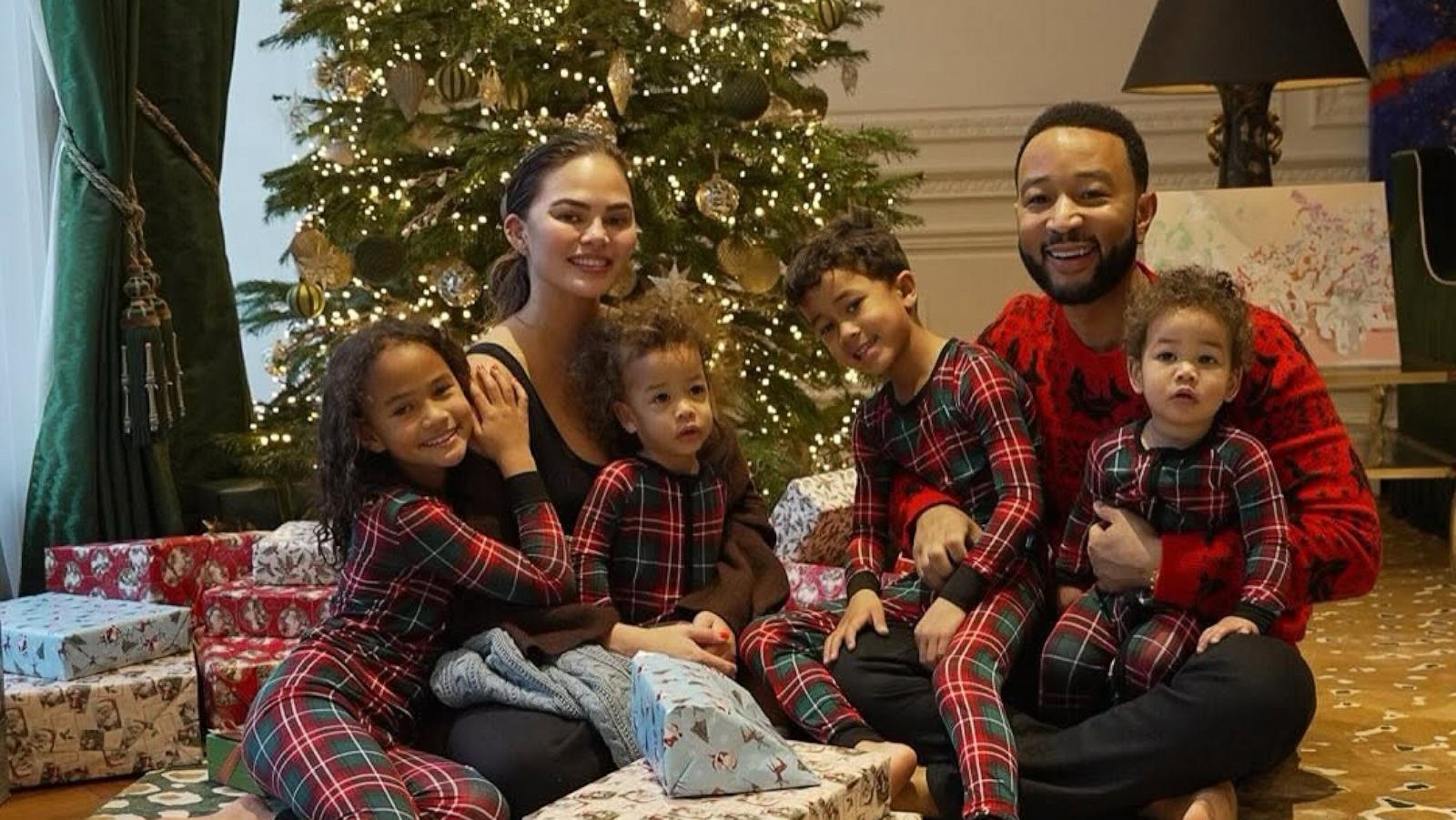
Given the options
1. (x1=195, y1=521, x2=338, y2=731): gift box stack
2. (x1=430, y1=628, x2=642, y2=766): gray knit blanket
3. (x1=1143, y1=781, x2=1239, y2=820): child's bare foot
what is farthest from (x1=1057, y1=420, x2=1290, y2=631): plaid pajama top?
(x1=195, y1=521, x2=338, y2=731): gift box stack

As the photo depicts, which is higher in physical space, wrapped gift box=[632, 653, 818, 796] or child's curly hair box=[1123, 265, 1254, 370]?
child's curly hair box=[1123, 265, 1254, 370]

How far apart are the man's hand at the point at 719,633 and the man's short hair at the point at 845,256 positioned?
485 millimetres

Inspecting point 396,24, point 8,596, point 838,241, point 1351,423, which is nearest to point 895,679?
point 838,241

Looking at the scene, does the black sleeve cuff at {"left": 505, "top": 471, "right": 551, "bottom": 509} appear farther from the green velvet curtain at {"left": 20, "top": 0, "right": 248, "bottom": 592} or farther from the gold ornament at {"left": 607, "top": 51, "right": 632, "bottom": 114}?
the green velvet curtain at {"left": 20, "top": 0, "right": 248, "bottom": 592}

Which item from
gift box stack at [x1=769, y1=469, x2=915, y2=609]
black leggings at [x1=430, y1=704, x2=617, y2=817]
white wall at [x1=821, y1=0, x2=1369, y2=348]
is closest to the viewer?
black leggings at [x1=430, y1=704, x2=617, y2=817]

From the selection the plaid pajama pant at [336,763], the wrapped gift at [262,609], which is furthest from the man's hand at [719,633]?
the wrapped gift at [262,609]

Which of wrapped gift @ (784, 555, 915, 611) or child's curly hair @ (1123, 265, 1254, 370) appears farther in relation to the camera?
wrapped gift @ (784, 555, 915, 611)

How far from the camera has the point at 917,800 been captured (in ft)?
8.18

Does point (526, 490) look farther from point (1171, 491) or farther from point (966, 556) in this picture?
point (1171, 491)

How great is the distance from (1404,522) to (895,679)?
123 inches

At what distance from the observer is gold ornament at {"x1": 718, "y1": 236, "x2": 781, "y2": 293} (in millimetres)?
3756

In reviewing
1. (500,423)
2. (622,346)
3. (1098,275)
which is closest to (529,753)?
(500,423)

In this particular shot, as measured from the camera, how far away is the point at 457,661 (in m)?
2.45

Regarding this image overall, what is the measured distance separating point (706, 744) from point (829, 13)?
6.69 feet
